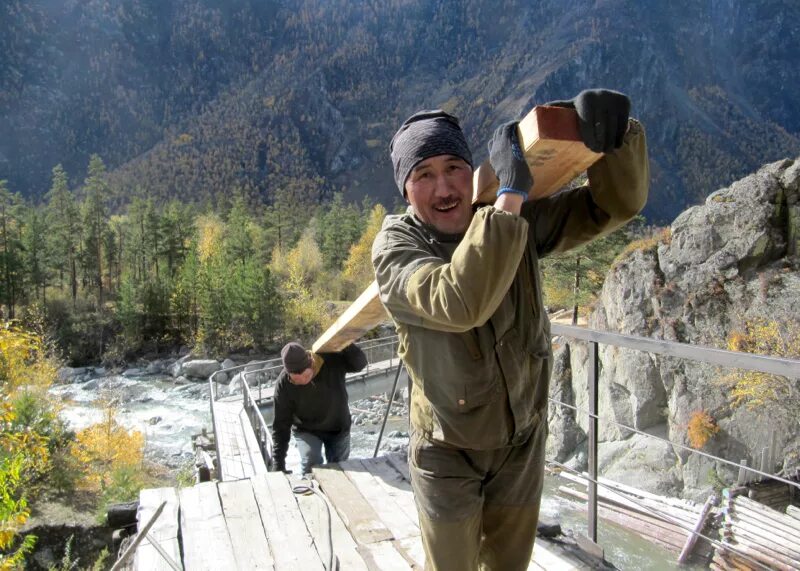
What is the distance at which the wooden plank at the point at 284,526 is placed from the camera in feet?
9.50

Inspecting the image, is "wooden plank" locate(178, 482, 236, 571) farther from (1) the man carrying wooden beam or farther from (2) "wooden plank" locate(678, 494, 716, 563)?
(2) "wooden plank" locate(678, 494, 716, 563)

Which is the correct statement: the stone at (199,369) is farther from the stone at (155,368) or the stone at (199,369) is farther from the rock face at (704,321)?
the rock face at (704,321)

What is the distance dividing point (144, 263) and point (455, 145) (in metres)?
51.0

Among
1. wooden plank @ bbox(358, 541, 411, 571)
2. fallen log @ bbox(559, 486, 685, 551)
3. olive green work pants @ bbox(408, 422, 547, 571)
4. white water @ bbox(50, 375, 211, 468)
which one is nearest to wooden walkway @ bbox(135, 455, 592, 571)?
wooden plank @ bbox(358, 541, 411, 571)

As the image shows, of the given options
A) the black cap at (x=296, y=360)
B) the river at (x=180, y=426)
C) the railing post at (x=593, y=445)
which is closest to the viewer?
the railing post at (x=593, y=445)

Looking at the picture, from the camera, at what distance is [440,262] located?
60.9 inches

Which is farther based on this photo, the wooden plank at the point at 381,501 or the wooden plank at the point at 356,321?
the wooden plank at the point at 381,501

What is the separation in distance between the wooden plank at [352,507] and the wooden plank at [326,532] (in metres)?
0.05

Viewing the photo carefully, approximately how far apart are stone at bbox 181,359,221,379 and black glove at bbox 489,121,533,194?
115 feet

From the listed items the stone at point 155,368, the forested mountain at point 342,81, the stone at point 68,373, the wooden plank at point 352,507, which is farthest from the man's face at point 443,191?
the forested mountain at point 342,81

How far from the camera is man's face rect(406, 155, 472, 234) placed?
1672mm

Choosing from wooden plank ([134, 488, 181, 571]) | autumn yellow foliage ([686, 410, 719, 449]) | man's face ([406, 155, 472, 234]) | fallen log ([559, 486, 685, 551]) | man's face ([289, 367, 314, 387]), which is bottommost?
fallen log ([559, 486, 685, 551])

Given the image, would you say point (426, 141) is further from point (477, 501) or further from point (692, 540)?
point (692, 540)

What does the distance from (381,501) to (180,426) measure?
23.5 meters
